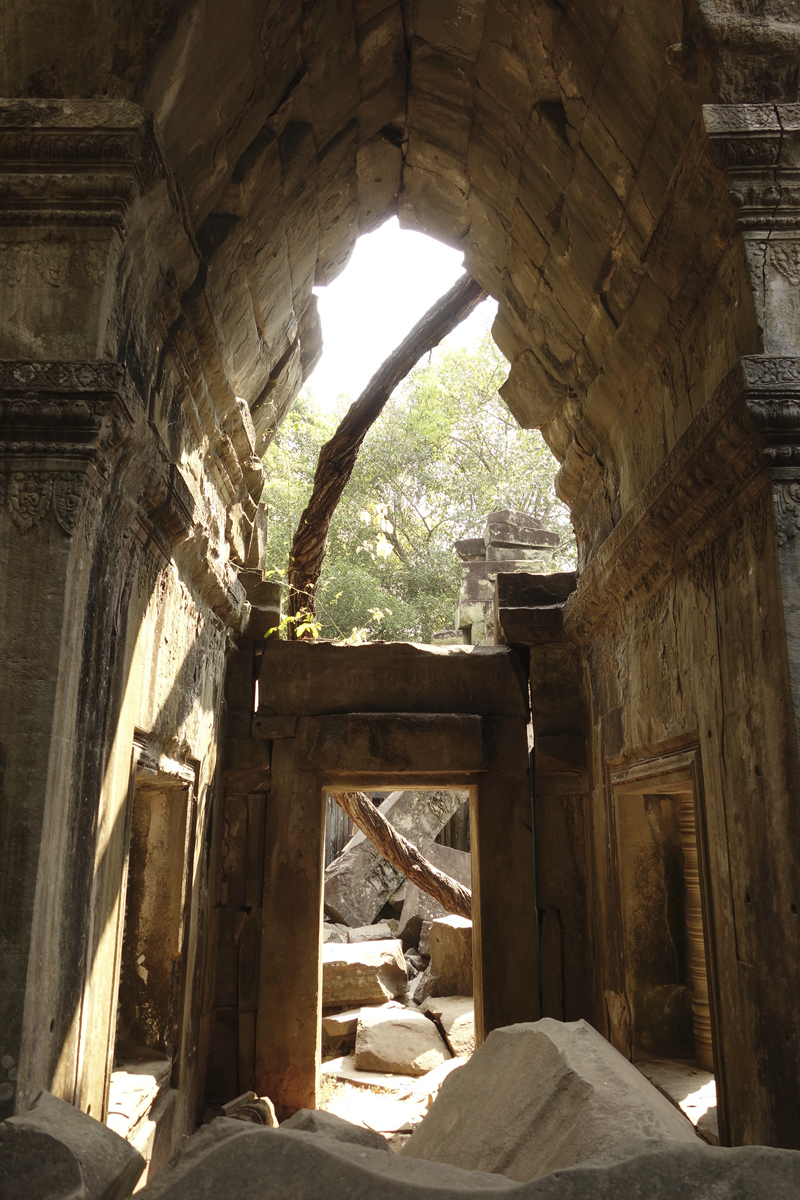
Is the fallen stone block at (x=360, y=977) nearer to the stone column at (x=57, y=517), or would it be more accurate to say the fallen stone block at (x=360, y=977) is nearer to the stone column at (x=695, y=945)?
the stone column at (x=695, y=945)

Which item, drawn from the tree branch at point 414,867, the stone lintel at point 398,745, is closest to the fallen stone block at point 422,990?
the tree branch at point 414,867

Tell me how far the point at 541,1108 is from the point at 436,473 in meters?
18.7

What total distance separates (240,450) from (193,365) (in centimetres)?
121

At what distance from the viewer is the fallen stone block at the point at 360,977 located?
8.10m

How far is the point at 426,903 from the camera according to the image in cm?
1041

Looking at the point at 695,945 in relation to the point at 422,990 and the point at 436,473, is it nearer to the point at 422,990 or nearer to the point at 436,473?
the point at 422,990

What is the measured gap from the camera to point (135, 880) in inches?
177

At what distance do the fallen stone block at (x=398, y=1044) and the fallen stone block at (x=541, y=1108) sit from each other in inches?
179

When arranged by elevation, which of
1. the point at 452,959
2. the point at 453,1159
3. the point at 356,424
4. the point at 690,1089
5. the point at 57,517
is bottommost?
the point at 452,959

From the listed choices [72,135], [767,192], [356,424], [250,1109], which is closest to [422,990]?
[250,1109]

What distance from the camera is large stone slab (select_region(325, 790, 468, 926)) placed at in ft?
32.7

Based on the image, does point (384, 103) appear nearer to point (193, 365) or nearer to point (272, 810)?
point (193, 365)

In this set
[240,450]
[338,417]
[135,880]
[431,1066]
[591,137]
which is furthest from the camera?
[338,417]

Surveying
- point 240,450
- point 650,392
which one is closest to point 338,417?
point 240,450
